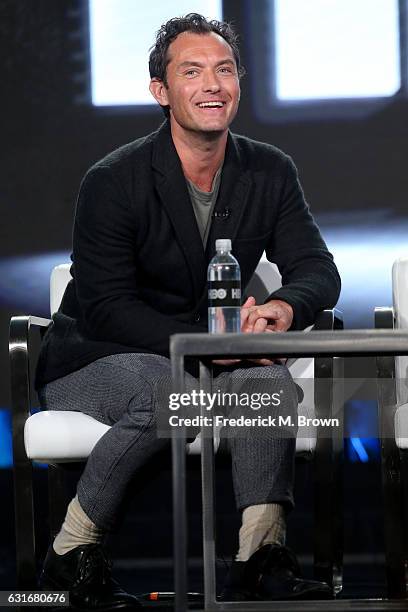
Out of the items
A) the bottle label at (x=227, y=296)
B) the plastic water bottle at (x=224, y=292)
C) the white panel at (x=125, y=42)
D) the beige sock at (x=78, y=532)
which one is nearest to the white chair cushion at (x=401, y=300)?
the plastic water bottle at (x=224, y=292)

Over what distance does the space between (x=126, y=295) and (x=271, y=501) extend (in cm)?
58

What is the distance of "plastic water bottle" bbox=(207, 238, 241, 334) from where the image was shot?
2.19 metres

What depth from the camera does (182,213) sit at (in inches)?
99.2

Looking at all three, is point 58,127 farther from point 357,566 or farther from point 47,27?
point 357,566

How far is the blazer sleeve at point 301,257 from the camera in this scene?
2.45 meters

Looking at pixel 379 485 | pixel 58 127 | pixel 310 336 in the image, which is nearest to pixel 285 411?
pixel 310 336

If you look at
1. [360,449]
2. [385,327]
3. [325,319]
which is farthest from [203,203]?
[360,449]

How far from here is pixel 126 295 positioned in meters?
2.43

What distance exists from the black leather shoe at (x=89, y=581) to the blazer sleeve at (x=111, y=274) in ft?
1.50

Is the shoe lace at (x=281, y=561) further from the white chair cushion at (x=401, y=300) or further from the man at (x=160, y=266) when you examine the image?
the white chair cushion at (x=401, y=300)

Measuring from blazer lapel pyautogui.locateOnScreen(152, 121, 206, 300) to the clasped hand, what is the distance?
0.25m

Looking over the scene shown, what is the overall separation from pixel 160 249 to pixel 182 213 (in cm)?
10

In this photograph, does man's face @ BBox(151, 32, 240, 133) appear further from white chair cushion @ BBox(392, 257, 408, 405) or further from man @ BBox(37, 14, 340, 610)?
white chair cushion @ BBox(392, 257, 408, 405)

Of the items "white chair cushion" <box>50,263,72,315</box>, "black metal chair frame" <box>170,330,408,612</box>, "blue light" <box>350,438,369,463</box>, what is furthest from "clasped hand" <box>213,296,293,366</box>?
"blue light" <box>350,438,369,463</box>
